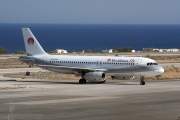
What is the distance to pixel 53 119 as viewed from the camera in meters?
35.0

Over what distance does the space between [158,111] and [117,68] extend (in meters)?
22.4

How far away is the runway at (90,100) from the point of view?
3712 centimetres

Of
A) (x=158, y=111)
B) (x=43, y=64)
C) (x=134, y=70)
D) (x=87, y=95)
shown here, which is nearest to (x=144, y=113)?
(x=158, y=111)

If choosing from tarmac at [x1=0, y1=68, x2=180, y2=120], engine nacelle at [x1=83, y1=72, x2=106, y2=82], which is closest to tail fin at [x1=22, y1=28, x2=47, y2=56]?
tarmac at [x1=0, y1=68, x2=180, y2=120]

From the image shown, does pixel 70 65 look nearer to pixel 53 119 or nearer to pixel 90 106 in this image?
pixel 90 106

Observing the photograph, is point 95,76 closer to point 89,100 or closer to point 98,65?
point 98,65

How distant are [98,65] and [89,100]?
55.3 ft

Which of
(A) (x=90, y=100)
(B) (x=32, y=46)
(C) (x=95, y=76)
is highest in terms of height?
(B) (x=32, y=46)

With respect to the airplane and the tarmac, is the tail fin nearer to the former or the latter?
the airplane

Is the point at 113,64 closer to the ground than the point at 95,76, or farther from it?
farther from it

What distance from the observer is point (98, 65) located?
62156 millimetres

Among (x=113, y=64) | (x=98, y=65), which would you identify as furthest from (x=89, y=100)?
(x=98, y=65)

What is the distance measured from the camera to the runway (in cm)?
3712

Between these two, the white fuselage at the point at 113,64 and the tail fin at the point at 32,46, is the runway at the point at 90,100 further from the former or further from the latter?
the tail fin at the point at 32,46
